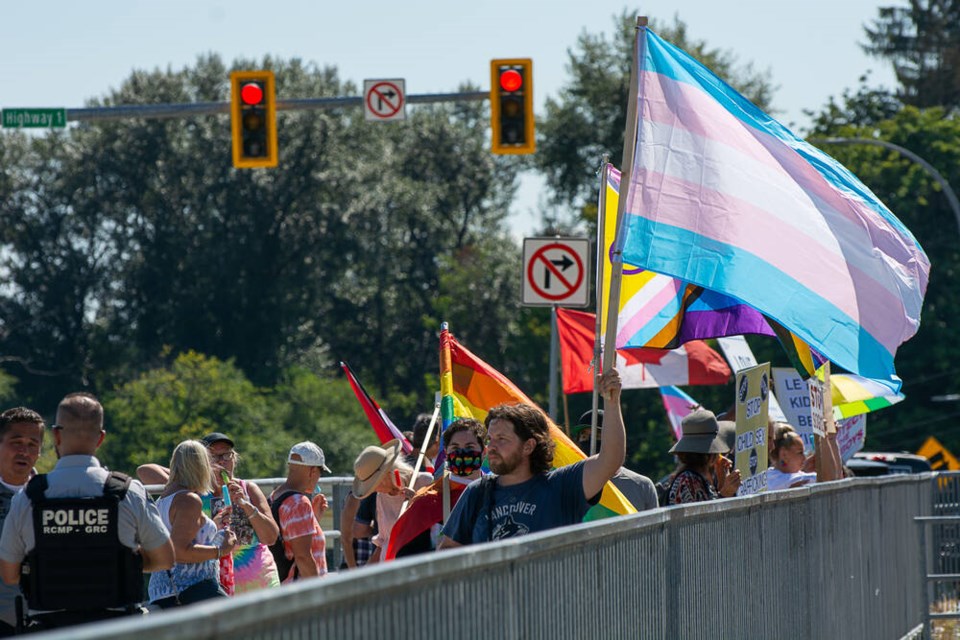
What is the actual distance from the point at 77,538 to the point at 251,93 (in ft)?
39.9

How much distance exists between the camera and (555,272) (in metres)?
14.1

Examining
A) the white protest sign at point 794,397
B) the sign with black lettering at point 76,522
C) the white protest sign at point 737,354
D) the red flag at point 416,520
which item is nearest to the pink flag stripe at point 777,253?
the red flag at point 416,520

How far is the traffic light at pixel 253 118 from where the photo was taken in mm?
17594

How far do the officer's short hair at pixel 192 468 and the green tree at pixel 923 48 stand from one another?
5617cm

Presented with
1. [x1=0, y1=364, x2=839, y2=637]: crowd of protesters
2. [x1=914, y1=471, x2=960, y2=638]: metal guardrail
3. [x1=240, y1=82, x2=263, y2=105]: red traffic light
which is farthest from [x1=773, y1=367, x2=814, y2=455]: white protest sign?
[x1=240, y1=82, x2=263, y2=105]: red traffic light

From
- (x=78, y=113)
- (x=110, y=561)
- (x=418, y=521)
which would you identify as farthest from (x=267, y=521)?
(x=78, y=113)

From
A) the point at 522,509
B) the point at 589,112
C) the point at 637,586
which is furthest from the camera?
the point at 589,112

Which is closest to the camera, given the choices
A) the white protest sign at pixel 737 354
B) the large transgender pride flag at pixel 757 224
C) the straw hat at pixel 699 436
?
the large transgender pride flag at pixel 757 224

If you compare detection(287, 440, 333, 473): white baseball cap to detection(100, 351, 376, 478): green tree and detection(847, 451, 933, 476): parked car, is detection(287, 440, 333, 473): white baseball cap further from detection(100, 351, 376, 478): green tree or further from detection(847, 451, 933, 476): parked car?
detection(100, 351, 376, 478): green tree

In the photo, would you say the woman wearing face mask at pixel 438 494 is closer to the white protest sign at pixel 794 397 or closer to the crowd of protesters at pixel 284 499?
the crowd of protesters at pixel 284 499

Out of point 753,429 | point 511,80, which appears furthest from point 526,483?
point 511,80

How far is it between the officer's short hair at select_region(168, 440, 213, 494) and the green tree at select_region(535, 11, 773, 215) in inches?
1953

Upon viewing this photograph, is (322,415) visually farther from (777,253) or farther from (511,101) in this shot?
(777,253)

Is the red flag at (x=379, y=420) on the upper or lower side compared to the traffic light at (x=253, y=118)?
lower
